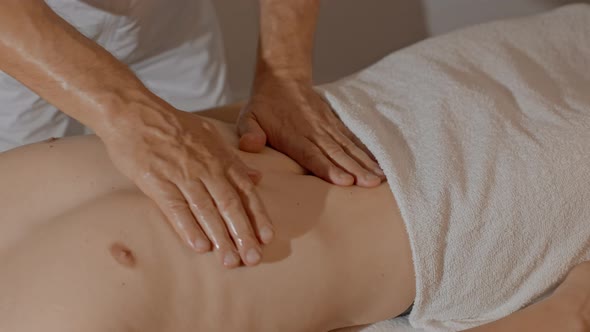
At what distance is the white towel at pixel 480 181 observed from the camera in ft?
3.92

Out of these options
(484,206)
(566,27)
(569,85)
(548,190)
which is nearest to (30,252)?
(484,206)

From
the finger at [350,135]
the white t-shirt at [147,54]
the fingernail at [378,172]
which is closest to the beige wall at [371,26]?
the white t-shirt at [147,54]

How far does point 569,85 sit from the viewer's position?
4.79 ft

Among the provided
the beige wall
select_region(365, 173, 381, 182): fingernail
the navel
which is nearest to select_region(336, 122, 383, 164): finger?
select_region(365, 173, 381, 182): fingernail

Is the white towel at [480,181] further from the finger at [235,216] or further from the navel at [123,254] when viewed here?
the navel at [123,254]

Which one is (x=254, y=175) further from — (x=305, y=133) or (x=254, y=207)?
(x=305, y=133)

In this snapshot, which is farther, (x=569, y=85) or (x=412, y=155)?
(x=569, y=85)

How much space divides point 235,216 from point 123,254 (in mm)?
178

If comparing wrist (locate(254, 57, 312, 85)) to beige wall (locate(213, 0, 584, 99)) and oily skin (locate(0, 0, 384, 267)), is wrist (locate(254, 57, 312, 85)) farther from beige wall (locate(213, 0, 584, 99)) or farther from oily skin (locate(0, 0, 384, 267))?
beige wall (locate(213, 0, 584, 99))

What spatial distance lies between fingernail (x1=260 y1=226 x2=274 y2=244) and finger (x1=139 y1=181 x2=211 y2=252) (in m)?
0.08

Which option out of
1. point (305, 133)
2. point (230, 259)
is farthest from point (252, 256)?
point (305, 133)

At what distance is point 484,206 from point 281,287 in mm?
353

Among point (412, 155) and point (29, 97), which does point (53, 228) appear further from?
point (29, 97)

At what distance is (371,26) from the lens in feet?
8.16
